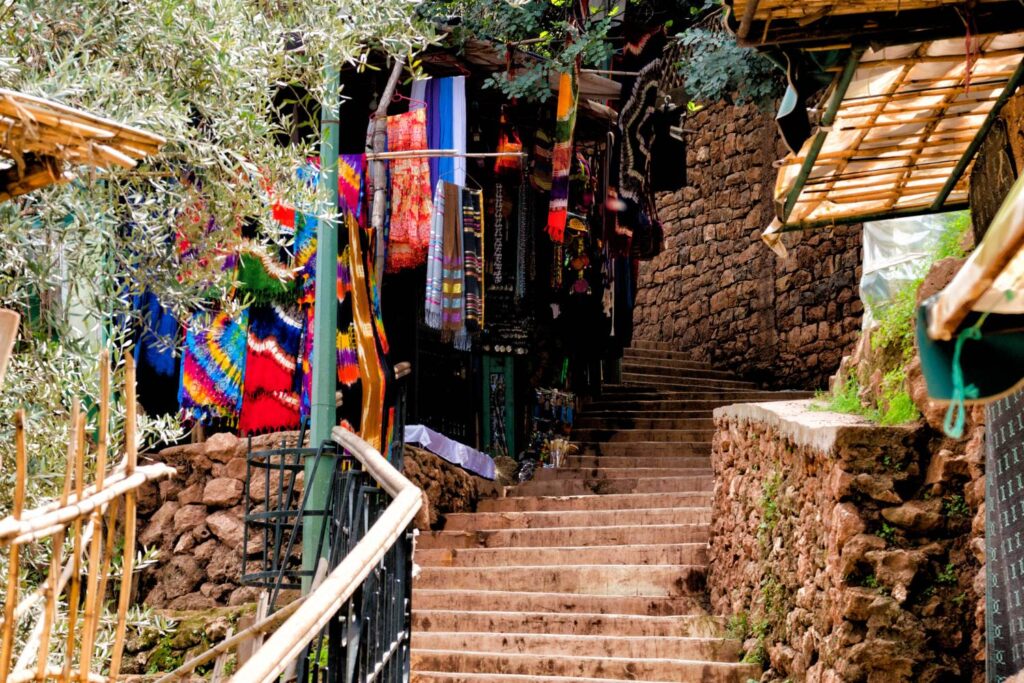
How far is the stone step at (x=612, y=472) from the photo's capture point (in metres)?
12.2

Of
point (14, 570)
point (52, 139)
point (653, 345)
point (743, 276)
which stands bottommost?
point (14, 570)

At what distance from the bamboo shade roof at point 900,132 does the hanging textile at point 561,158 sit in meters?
5.10

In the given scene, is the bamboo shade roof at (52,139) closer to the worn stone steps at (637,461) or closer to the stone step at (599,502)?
the stone step at (599,502)

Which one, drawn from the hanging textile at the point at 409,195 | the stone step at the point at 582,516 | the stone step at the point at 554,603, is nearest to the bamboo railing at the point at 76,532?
the stone step at the point at 554,603

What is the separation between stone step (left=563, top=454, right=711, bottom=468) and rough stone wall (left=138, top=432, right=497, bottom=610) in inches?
94.0

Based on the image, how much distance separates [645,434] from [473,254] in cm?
349

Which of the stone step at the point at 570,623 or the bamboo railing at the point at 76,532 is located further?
the stone step at the point at 570,623

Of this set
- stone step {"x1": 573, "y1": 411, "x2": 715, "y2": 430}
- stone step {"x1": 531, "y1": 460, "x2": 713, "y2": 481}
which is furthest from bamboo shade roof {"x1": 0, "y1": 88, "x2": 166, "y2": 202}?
stone step {"x1": 573, "y1": 411, "x2": 715, "y2": 430}

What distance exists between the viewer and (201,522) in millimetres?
11016

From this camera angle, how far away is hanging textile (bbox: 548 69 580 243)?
1186 cm

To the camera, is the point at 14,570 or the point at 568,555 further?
the point at 568,555

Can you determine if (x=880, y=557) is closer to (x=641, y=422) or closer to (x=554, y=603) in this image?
(x=554, y=603)

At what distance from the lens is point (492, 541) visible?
10758 millimetres

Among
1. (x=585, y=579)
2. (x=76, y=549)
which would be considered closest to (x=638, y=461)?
(x=585, y=579)
